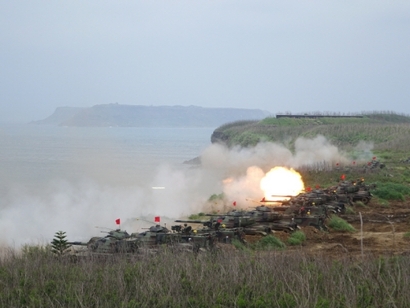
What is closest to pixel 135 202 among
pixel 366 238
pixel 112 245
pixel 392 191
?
pixel 392 191

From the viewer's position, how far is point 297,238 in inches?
1174

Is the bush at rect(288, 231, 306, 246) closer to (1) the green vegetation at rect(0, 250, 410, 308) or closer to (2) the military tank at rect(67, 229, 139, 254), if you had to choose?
(2) the military tank at rect(67, 229, 139, 254)

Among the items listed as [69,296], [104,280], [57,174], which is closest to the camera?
[69,296]

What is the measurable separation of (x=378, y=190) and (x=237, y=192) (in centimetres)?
963

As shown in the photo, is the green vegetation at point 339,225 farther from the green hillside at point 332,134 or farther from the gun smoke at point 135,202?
the green hillside at point 332,134

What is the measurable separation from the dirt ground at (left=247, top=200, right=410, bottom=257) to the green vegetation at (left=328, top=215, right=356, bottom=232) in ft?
1.18

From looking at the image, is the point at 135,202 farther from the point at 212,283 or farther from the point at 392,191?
the point at 212,283

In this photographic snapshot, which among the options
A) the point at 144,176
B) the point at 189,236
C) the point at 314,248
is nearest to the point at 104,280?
the point at 189,236

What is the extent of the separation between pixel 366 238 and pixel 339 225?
3221mm

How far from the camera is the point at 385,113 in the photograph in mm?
137375

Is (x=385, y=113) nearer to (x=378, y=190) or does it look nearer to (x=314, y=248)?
(x=378, y=190)

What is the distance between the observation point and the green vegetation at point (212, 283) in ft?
47.3

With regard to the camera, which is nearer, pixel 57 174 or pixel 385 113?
pixel 57 174

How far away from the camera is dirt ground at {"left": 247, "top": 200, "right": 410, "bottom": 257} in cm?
2636
